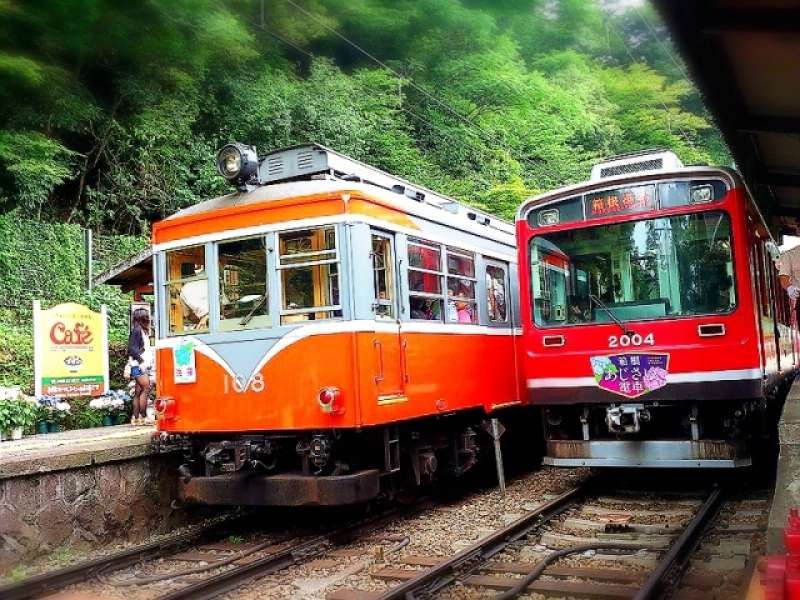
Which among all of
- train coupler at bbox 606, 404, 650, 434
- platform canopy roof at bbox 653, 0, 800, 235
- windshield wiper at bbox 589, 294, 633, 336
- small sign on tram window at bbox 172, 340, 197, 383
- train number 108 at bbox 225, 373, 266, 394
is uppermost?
platform canopy roof at bbox 653, 0, 800, 235

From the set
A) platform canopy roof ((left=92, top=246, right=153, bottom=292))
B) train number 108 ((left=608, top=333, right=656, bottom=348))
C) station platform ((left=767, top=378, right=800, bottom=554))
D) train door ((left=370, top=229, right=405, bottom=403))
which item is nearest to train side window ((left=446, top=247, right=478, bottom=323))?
train door ((left=370, top=229, right=405, bottom=403))

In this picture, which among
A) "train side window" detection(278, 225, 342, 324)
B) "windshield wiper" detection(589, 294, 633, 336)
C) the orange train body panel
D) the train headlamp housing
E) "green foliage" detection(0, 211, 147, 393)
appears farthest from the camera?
"green foliage" detection(0, 211, 147, 393)

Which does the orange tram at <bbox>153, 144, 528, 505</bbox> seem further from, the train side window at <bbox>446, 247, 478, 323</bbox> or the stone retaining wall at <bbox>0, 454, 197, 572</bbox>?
the stone retaining wall at <bbox>0, 454, 197, 572</bbox>

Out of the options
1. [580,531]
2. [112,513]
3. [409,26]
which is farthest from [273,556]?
[409,26]

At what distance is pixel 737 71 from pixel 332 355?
354cm

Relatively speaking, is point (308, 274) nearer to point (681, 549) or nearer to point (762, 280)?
point (681, 549)

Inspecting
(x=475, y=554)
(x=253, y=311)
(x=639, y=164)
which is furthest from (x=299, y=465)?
(x=639, y=164)

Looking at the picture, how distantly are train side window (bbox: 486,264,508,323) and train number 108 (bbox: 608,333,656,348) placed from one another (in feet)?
5.46

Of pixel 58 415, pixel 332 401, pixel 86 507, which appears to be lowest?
pixel 86 507

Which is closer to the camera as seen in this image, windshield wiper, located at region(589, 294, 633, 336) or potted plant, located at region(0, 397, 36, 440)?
windshield wiper, located at region(589, 294, 633, 336)

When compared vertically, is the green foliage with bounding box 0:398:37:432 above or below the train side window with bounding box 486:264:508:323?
below

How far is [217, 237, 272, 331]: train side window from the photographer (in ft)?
21.7

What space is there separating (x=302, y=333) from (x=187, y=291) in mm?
1369

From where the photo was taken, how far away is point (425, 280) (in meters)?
7.44
